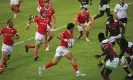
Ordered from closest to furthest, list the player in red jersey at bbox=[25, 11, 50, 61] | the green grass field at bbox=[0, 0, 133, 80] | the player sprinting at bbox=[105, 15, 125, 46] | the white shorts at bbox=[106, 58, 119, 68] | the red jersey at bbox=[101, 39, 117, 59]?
the red jersey at bbox=[101, 39, 117, 59] < the white shorts at bbox=[106, 58, 119, 68] < the green grass field at bbox=[0, 0, 133, 80] < the player sprinting at bbox=[105, 15, 125, 46] < the player in red jersey at bbox=[25, 11, 50, 61]

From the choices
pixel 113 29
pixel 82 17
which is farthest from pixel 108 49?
pixel 82 17

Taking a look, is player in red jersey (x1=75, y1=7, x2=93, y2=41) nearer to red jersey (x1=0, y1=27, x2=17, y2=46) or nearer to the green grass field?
the green grass field

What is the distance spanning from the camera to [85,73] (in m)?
17.2

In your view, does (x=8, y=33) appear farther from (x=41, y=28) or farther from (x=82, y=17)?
(x=82, y=17)

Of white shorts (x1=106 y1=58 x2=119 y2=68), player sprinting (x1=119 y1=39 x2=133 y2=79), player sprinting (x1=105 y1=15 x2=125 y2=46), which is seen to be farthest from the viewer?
player sprinting (x1=105 y1=15 x2=125 y2=46)

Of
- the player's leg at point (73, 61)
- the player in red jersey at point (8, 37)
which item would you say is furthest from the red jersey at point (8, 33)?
the player's leg at point (73, 61)

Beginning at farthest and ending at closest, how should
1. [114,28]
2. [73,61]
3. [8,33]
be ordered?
1. [114,28]
2. [8,33]
3. [73,61]

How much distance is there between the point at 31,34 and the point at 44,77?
784 centimetres

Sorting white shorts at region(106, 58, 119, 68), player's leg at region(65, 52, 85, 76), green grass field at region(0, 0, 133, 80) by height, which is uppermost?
white shorts at region(106, 58, 119, 68)

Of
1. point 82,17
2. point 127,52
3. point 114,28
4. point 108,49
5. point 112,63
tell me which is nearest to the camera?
point 108,49

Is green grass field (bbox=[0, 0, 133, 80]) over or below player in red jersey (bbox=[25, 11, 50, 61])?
below

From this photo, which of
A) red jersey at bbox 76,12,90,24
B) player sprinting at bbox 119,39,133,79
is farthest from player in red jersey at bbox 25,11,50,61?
player sprinting at bbox 119,39,133,79

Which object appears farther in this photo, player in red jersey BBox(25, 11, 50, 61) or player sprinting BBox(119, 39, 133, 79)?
player in red jersey BBox(25, 11, 50, 61)

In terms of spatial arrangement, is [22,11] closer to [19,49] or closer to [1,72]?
[19,49]
